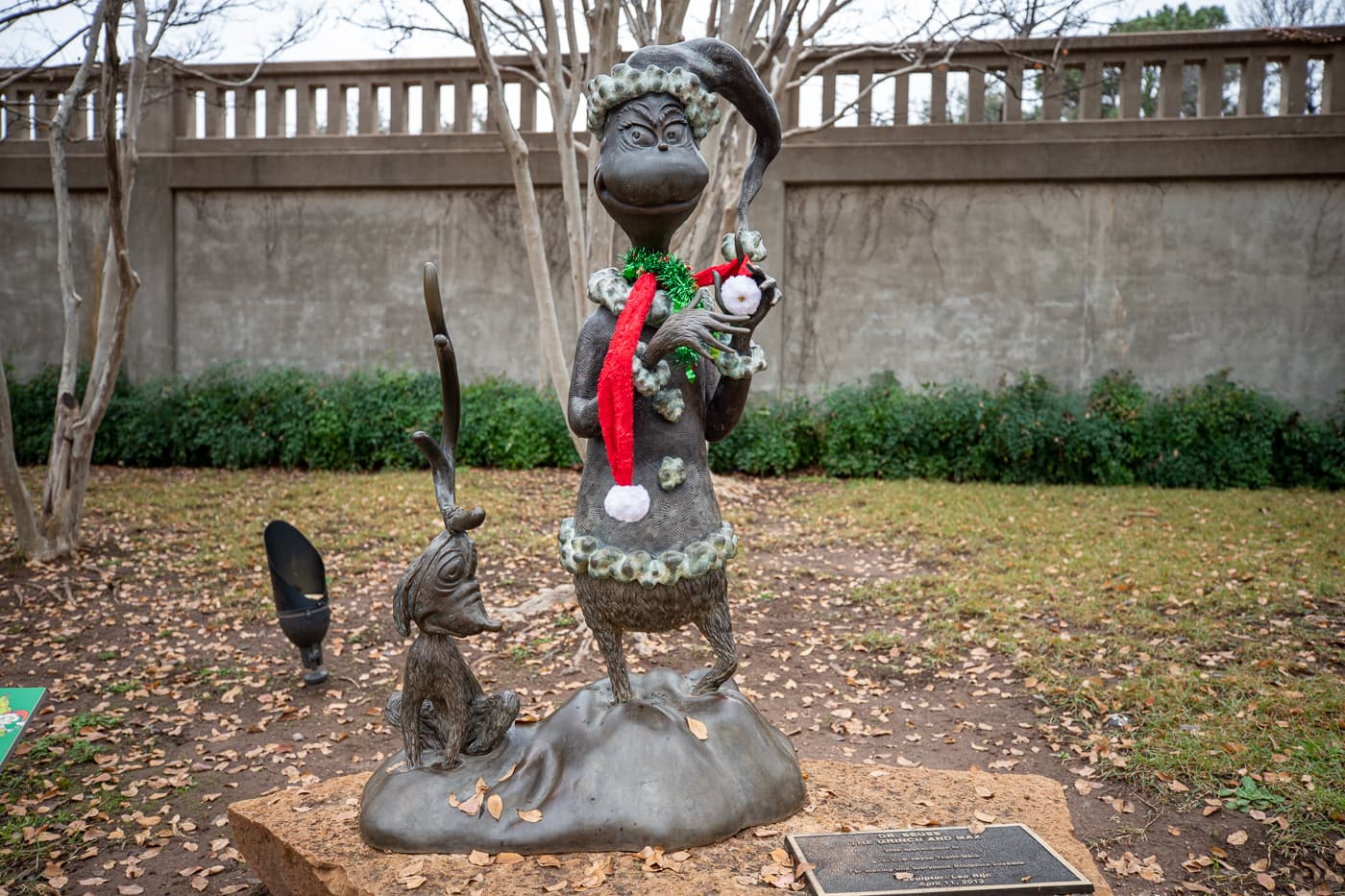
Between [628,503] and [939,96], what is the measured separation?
9.46 m

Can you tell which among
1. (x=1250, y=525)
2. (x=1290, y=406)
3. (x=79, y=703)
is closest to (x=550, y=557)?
(x=79, y=703)

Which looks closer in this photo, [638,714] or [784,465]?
[638,714]

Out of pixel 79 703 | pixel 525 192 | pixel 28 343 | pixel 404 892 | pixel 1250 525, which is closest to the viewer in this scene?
pixel 404 892

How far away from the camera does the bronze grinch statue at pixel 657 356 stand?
3.39 metres

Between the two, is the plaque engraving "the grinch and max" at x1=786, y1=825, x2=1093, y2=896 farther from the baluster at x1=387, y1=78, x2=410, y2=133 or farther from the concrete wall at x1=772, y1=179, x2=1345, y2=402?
the baluster at x1=387, y1=78, x2=410, y2=133

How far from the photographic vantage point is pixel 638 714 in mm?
3600

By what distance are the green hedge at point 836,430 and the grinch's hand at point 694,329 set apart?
25.1ft

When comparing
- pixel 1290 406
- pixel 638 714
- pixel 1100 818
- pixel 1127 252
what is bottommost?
pixel 1100 818

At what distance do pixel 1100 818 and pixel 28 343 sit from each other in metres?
13.8

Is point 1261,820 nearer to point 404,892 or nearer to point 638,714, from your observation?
point 638,714

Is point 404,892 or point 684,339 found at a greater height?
point 684,339

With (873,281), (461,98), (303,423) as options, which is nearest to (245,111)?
(461,98)

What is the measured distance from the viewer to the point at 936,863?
3.19m

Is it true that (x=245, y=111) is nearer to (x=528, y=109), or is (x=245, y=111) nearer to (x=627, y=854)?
(x=528, y=109)
